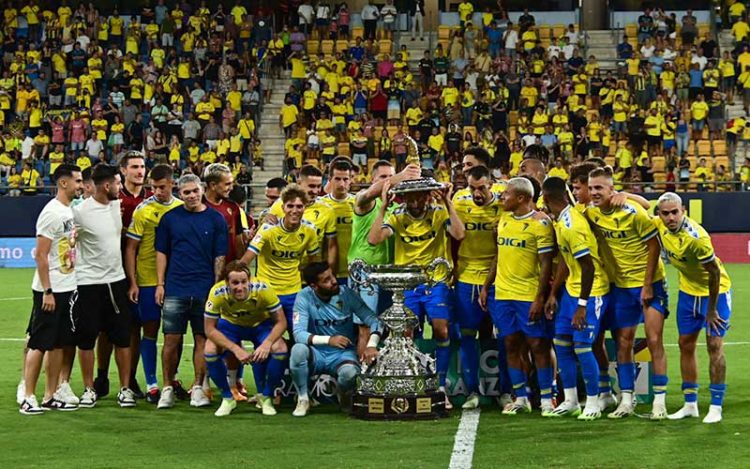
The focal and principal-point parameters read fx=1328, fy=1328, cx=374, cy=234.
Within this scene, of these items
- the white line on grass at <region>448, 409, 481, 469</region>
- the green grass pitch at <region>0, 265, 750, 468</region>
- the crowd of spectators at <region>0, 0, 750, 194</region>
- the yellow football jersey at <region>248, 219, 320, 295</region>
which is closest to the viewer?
the white line on grass at <region>448, 409, 481, 469</region>

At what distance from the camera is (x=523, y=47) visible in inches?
1486

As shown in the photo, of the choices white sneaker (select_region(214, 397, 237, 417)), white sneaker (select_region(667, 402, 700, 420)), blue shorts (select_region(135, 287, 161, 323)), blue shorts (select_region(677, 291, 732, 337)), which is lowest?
white sneaker (select_region(214, 397, 237, 417))

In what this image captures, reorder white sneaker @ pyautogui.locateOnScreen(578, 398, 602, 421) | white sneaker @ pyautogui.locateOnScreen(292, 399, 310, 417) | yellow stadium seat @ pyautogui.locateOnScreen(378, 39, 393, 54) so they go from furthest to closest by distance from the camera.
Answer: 1. yellow stadium seat @ pyautogui.locateOnScreen(378, 39, 393, 54)
2. white sneaker @ pyautogui.locateOnScreen(292, 399, 310, 417)
3. white sneaker @ pyautogui.locateOnScreen(578, 398, 602, 421)

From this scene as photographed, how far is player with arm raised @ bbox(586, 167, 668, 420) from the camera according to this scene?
1035 cm

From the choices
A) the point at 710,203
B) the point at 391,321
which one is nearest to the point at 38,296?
the point at 391,321

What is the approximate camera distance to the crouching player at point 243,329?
1096 centimetres

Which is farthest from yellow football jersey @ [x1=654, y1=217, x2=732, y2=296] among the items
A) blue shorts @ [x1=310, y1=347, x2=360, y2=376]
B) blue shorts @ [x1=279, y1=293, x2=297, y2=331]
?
blue shorts @ [x1=279, y1=293, x2=297, y2=331]

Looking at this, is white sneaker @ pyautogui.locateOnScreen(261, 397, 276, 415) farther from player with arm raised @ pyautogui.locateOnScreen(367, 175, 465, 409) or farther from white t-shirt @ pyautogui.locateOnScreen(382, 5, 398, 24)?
white t-shirt @ pyautogui.locateOnScreen(382, 5, 398, 24)

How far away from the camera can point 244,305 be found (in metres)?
11.2

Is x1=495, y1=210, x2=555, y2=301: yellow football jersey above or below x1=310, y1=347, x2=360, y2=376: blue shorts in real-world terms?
above

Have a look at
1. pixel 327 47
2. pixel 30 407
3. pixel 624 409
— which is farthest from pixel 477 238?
pixel 327 47

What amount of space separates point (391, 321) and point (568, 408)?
62.0 inches

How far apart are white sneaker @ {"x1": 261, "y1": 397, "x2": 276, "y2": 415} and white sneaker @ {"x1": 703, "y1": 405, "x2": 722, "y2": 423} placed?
3.45 metres

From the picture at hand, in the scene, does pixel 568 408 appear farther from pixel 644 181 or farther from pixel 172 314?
pixel 644 181
